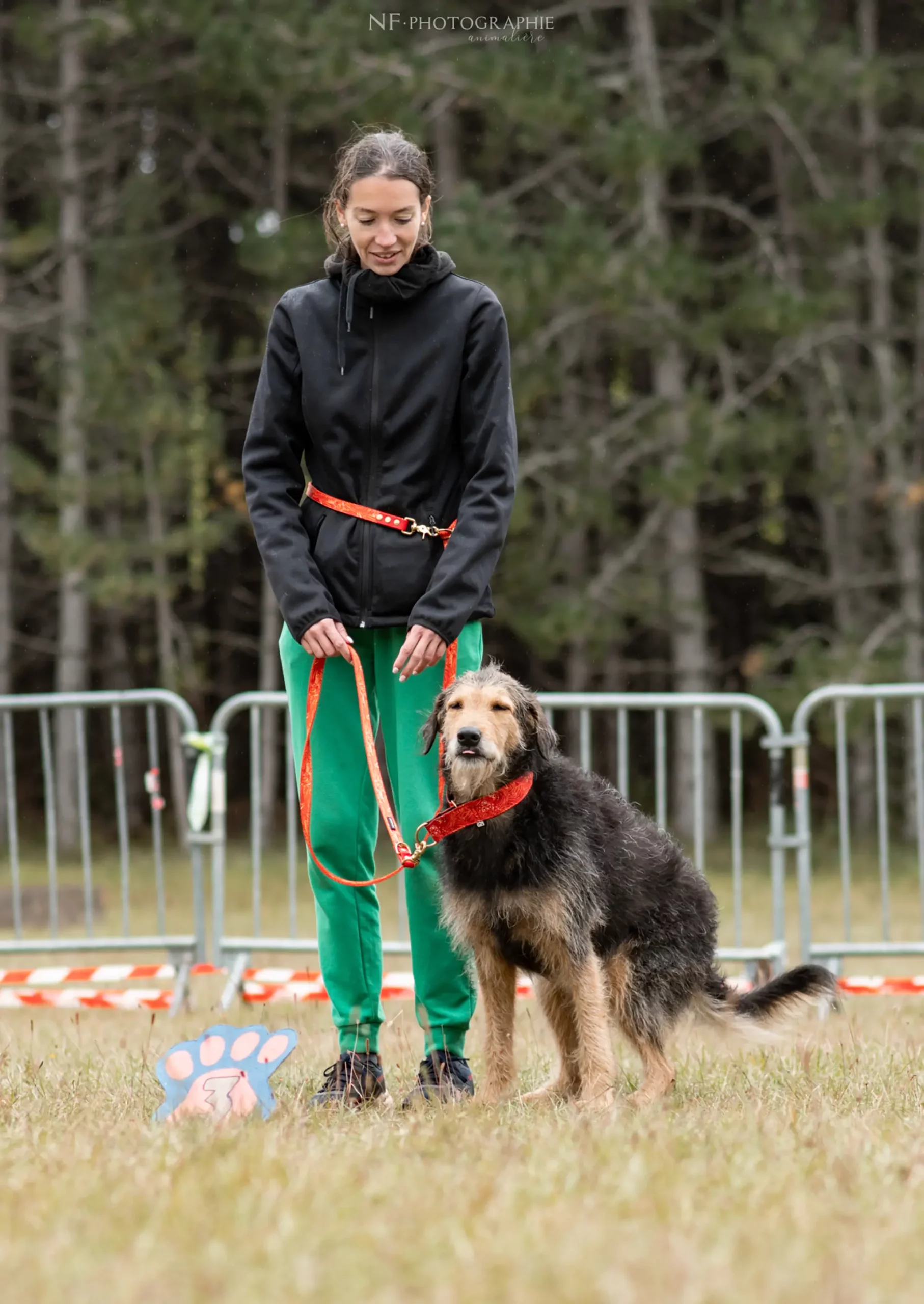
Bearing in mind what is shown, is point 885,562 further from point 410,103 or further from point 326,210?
point 326,210

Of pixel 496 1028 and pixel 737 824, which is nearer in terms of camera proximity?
pixel 496 1028

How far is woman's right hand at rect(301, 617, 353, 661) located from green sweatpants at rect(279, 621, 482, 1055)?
0.15 m

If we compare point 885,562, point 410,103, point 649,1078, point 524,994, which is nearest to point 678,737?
point 885,562

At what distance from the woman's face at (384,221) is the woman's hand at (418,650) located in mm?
953

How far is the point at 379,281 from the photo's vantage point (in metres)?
4.12

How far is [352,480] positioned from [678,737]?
1197 centimetres

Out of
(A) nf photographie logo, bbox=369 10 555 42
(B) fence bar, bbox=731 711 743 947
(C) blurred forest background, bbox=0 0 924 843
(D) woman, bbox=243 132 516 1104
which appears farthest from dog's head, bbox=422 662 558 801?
(A) nf photographie logo, bbox=369 10 555 42

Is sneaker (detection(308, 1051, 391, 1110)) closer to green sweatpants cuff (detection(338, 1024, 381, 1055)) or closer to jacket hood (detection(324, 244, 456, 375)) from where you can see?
green sweatpants cuff (detection(338, 1024, 381, 1055))

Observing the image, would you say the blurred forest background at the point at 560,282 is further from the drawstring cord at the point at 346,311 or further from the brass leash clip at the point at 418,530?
the brass leash clip at the point at 418,530

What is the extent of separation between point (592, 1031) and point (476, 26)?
14.2 meters

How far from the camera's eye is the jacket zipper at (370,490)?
4137 millimetres

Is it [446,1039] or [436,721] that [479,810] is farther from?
[446,1039]

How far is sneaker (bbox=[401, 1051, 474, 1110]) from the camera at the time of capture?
13.3 ft

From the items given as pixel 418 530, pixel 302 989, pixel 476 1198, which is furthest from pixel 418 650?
pixel 302 989
